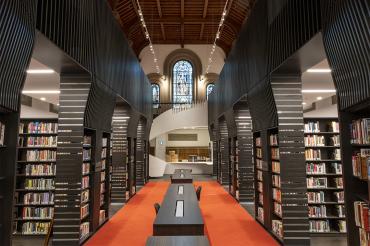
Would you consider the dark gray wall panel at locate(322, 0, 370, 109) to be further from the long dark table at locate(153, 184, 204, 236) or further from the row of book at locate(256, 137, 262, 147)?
the row of book at locate(256, 137, 262, 147)

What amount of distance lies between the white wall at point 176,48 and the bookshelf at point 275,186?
16.1m

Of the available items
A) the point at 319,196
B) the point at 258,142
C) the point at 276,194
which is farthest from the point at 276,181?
the point at 258,142

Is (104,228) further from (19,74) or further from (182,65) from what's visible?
(182,65)

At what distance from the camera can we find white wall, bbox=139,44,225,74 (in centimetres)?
2134

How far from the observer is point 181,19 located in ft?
57.5

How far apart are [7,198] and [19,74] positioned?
4.57 ft

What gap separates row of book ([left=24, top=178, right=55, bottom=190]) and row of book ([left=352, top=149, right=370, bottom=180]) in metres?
5.45

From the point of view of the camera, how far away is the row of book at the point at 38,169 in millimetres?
5861

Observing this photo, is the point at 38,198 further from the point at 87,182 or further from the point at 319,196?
the point at 319,196

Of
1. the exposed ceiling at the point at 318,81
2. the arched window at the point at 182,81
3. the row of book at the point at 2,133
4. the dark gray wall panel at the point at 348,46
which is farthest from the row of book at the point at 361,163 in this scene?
the arched window at the point at 182,81

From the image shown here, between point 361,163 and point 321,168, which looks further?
point 321,168

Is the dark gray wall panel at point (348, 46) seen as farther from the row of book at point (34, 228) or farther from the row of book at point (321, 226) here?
the row of book at point (34, 228)

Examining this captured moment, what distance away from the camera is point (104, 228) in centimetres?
634

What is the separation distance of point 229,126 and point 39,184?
21.6ft
